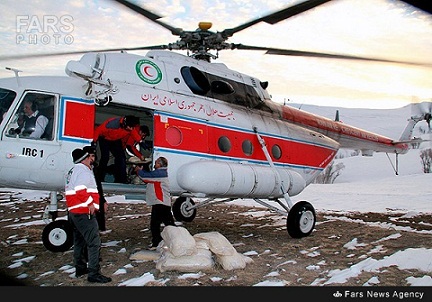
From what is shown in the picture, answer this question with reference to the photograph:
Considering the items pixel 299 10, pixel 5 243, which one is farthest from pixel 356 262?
pixel 5 243

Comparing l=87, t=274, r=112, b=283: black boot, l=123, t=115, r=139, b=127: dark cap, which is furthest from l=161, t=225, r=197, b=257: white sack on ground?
l=123, t=115, r=139, b=127: dark cap

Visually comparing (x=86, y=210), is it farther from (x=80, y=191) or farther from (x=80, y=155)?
Answer: (x=80, y=155)

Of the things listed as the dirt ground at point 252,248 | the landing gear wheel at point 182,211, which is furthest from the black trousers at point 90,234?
the landing gear wheel at point 182,211

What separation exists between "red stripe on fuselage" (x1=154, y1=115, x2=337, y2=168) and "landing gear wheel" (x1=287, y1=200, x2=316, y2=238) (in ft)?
3.56

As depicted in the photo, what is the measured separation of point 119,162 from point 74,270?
1.98 meters

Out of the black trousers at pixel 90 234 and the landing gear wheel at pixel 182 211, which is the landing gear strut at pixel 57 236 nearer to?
the black trousers at pixel 90 234

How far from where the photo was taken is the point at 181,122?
704 centimetres

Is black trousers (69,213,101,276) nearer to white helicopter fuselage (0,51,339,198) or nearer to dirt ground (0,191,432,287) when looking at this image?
dirt ground (0,191,432,287)

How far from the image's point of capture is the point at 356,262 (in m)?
5.92

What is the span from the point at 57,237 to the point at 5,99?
2135mm

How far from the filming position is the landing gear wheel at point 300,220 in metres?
7.78

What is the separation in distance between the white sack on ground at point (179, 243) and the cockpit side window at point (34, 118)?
2242 mm

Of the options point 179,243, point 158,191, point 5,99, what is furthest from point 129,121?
point 179,243
